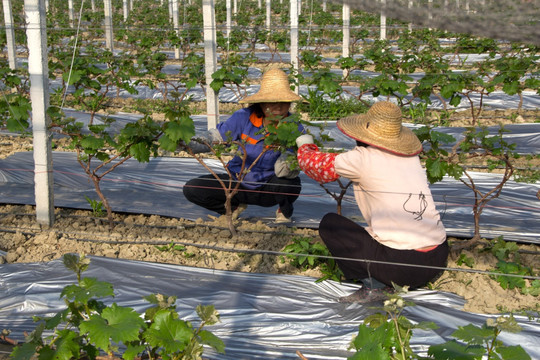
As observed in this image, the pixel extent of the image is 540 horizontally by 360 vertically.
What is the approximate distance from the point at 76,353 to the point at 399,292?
946 mm

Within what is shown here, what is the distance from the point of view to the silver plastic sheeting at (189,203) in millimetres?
4289

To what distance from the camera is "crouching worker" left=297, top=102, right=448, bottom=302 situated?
2.91 m

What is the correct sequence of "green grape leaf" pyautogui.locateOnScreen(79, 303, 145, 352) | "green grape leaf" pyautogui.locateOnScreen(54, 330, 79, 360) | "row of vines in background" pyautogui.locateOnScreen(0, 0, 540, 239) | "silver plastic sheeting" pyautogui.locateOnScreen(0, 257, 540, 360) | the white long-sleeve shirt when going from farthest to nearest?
"row of vines in background" pyautogui.locateOnScreen(0, 0, 540, 239) → the white long-sleeve shirt → "silver plastic sheeting" pyautogui.locateOnScreen(0, 257, 540, 360) → "green grape leaf" pyautogui.locateOnScreen(54, 330, 79, 360) → "green grape leaf" pyautogui.locateOnScreen(79, 303, 145, 352)

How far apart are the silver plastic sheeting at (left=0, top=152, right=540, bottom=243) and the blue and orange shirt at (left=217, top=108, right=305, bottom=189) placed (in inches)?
13.4

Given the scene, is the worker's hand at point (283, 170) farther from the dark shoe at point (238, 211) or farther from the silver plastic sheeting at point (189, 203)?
the dark shoe at point (238, 211)

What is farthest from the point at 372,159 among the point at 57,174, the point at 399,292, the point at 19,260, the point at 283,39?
the point at 283,39

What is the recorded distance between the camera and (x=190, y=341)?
175cm

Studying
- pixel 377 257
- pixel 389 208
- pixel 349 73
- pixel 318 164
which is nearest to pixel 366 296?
pixel 377 257

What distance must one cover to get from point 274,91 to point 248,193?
0.70 m

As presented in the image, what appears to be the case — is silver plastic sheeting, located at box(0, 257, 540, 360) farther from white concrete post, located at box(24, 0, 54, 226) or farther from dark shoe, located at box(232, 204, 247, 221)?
Result: dark shoe, located at box(232, 204, 247, 221)

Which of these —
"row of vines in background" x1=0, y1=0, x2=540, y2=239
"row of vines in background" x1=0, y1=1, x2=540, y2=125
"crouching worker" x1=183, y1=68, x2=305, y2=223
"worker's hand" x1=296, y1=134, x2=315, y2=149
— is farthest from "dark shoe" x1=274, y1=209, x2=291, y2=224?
"row of vines in background" x1=0, y1=1, x2=540, y2=125

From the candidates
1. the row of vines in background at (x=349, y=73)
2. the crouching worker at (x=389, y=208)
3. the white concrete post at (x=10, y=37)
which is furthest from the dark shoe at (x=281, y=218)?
the white concrete post at (x=10, y=37)

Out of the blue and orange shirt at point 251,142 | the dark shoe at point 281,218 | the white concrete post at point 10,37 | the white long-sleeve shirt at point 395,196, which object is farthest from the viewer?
the white concrete post at point 10,37

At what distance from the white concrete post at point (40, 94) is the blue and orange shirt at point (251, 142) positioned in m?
1.12
